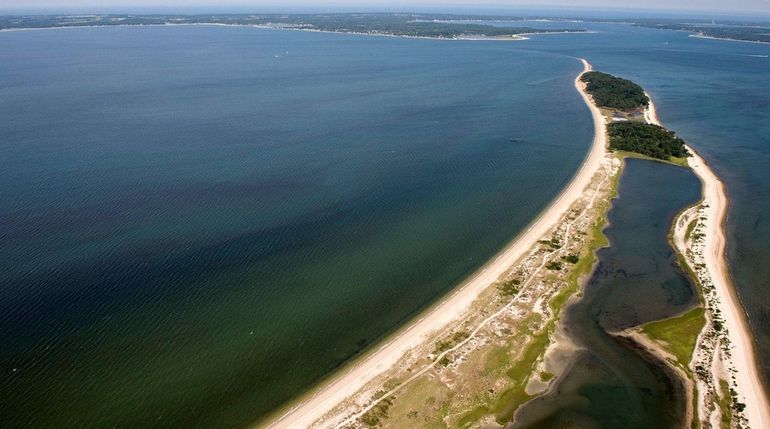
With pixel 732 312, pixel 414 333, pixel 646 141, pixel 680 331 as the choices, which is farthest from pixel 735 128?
pixel 414 333

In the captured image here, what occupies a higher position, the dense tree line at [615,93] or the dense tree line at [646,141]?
the dense tree line at [615,93]

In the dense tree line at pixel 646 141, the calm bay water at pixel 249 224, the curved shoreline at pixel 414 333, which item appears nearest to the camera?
the curved shoreline at pixel 414 333

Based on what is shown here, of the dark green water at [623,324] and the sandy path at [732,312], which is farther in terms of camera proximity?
the sandy path at [732,312]

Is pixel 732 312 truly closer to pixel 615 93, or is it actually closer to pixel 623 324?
pixel 623 324

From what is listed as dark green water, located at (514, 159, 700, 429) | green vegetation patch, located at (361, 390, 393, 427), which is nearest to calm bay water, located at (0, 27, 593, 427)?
green vegetation patch, located at (361, 390, 393, 427)

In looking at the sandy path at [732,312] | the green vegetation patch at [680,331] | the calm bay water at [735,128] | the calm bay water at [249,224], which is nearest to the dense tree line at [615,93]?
the calm bay water at [735,128]

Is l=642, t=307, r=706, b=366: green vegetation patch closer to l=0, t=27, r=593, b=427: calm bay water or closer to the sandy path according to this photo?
the sandy path

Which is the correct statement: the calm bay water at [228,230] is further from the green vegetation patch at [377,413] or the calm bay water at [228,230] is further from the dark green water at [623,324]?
the dark green water at [623,324]

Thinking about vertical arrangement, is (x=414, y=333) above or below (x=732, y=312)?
below

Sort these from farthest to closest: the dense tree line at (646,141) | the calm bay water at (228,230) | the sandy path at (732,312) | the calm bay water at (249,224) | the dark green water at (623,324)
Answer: the dense tree line at (646,141) < the calm bay water at (249,224) < the calm bay water at (228,230) < the sandy path at (732,312) < the dark green water at (623,324)
